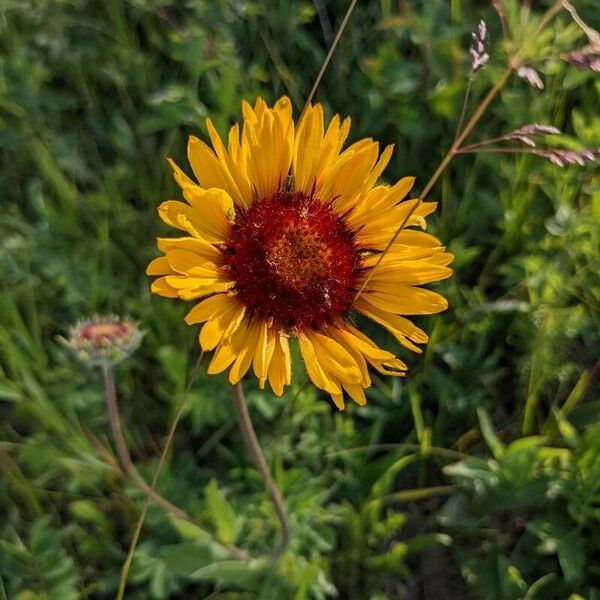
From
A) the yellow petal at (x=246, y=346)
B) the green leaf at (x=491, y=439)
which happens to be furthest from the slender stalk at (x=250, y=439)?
the green leaf at (x=491, y=439)

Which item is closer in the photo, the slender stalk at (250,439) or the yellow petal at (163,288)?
the yellow petal at (163,288)

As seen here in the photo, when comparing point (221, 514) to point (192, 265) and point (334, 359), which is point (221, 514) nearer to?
point (334, 359)

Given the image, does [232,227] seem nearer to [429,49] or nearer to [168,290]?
[168,290]

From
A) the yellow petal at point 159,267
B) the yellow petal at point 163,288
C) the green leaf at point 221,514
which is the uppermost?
the yellow petal at point 159,267

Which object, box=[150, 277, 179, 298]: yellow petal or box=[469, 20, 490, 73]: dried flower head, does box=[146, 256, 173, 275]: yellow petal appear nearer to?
box=[150, 277, 179, 298]: yellow petal

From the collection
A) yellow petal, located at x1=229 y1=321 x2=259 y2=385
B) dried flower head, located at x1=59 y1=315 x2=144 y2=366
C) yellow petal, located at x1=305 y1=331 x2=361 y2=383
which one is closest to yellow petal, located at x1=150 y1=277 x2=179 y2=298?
yellow petal, located at x1=229 y1=321 x2=259 y2=385

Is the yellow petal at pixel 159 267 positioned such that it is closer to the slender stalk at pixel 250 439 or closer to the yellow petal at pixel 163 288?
the yellow petal at pixel 163 288

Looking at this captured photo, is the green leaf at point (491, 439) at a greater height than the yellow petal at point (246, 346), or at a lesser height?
lesser
